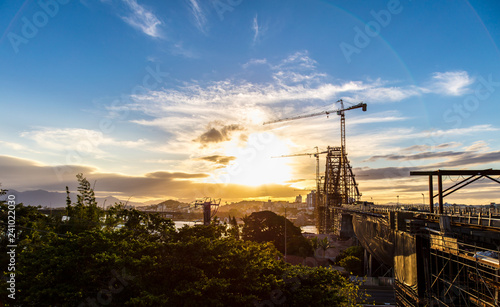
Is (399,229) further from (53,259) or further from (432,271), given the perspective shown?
(53,259)

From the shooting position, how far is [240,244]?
19.7 meters

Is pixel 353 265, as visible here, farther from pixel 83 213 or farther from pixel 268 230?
pixel 83 213

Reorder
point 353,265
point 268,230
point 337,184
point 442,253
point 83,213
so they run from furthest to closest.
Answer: point 337,184 < point 268,230 < point 353,265 < point 83,213 < point 442,253

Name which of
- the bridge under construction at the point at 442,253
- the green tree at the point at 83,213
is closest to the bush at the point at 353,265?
the bridge under construction at the point at 442,253

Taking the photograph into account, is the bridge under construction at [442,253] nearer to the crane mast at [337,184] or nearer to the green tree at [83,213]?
the green tree at [83,213]

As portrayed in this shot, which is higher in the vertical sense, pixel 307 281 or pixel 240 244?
pixel 240 244

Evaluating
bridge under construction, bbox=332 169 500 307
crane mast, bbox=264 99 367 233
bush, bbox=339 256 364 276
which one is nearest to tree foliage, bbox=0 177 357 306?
bridge under construction, bbox=332 169 500 307

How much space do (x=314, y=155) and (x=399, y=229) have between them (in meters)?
135

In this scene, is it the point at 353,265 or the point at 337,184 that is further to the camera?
the point at 337,184

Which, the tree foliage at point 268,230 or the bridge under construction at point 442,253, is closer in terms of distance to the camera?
the bridge under construction at point 442,253

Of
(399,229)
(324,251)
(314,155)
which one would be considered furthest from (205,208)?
(314,155)

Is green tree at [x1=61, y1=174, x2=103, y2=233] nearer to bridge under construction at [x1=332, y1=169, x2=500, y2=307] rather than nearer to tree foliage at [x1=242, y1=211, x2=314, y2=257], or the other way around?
bridge under construction at [x1=332, y1=169, x2=500, y2=307]

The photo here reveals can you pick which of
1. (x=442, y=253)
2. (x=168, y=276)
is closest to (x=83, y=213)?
(x=168, y=276)

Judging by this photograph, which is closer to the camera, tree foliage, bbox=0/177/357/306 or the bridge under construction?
tree foliage, bbox=0/177/357/306
